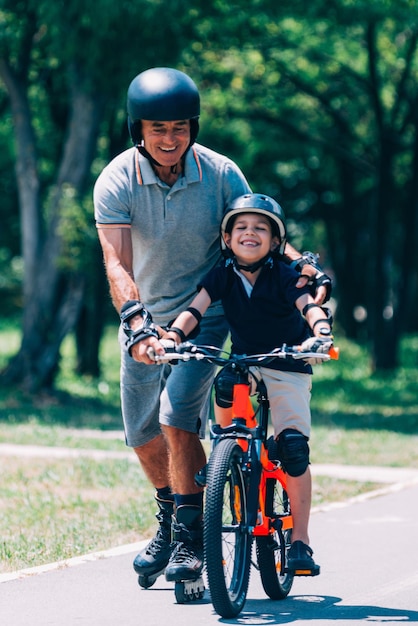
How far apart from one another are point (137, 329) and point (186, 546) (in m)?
1.00

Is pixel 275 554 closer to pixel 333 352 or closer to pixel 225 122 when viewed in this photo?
pixel 333 352

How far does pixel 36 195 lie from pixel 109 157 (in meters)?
3.22

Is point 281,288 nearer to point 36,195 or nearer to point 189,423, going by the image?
point 189,423

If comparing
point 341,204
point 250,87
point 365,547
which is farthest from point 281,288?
point 341,204

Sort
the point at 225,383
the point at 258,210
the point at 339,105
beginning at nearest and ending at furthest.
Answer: the point at 225,383 < the point at 258,210 < the point at 339,105

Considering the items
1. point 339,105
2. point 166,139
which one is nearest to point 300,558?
point 166,139

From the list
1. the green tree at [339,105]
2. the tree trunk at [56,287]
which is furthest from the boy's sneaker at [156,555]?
the green tree at [339,105]

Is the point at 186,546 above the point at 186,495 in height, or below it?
below

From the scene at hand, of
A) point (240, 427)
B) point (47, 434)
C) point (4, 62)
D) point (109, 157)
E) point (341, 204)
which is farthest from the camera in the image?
point (341, 204)

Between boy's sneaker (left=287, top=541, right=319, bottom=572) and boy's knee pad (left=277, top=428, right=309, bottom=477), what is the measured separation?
0.97ft

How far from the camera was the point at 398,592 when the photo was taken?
19.0 ft

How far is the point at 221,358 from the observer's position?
5.23 m

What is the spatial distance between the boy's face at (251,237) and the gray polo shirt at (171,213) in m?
0.32

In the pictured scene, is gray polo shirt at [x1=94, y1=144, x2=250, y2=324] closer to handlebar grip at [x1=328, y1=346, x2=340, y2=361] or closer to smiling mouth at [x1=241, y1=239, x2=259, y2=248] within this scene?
smiling mouth at [x1=241, y1=239, x2=259, y2=248]
